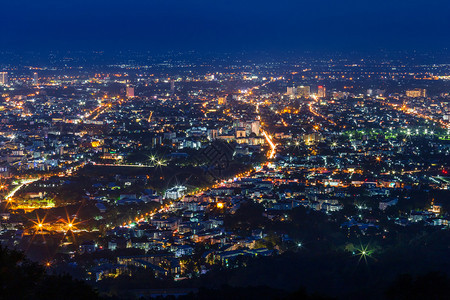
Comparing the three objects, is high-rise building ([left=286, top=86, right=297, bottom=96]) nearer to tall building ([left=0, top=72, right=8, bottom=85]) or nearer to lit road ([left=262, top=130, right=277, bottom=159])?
lit road ([left=262, top=130, right=277, bottom=159])

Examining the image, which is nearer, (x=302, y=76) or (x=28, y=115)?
(x=28, y=115)

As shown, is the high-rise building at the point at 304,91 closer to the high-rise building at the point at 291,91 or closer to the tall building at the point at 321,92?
the high-rise building at the point at 291,91

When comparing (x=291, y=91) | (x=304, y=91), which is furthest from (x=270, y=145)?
(x=304, y=91)

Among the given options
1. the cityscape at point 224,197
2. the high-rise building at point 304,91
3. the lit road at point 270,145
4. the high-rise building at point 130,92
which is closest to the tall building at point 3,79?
the cityscape at point 224,197

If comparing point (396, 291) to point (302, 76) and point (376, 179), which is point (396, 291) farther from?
point (302, 76)

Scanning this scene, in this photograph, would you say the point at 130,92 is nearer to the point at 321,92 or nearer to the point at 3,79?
the point at 3,79

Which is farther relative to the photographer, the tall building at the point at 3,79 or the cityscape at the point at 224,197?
the tall building at the point at 3,79

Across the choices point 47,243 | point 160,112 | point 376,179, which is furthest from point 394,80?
point 47,243
